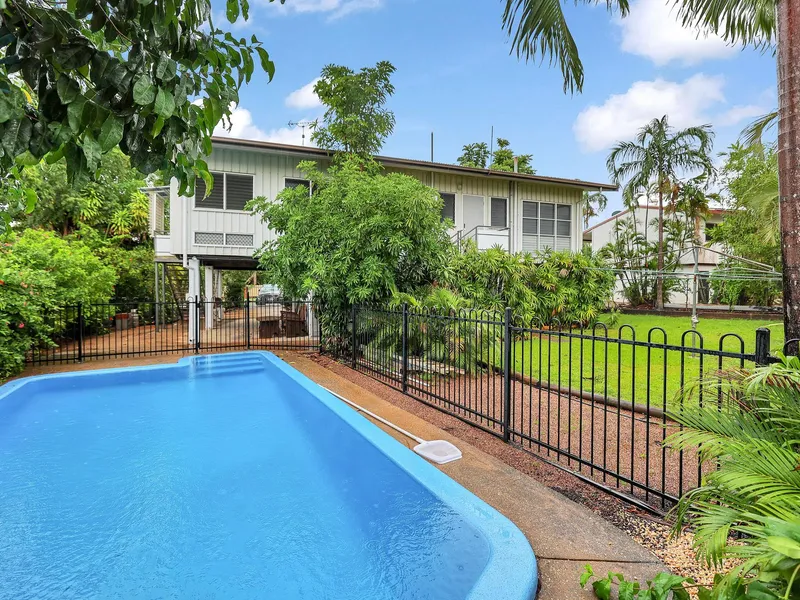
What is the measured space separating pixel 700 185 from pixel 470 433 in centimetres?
1990

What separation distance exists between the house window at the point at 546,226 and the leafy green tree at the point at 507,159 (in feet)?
39.0

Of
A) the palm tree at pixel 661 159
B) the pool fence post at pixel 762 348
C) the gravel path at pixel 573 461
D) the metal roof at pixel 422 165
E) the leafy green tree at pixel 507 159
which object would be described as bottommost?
the gravel path at pixel 573 461

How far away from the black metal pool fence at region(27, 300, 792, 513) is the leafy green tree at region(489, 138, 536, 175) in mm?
18939

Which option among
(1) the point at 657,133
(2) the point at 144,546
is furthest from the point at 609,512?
(1) the point at 657,133

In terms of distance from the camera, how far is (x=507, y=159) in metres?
30.2

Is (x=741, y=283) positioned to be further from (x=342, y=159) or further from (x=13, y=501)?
(x=13, y=501)

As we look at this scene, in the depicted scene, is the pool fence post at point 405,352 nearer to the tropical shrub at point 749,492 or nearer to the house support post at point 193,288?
the tropical shrub at point 749,492

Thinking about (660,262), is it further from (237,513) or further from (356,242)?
(237,513)

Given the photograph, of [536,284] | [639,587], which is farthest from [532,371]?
[536,284]

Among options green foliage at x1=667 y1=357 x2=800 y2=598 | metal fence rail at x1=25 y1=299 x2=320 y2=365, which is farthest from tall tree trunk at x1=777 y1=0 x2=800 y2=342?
metal fence rail at x1=25 y1=299 x2=320 y2=365

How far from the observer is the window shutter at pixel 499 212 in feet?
57.3

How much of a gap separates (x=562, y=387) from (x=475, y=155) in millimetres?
29237

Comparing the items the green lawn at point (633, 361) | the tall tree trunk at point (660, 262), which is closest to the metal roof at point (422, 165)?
the tall tree trunk at point (660, 262)

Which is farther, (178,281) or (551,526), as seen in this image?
(178,281)
